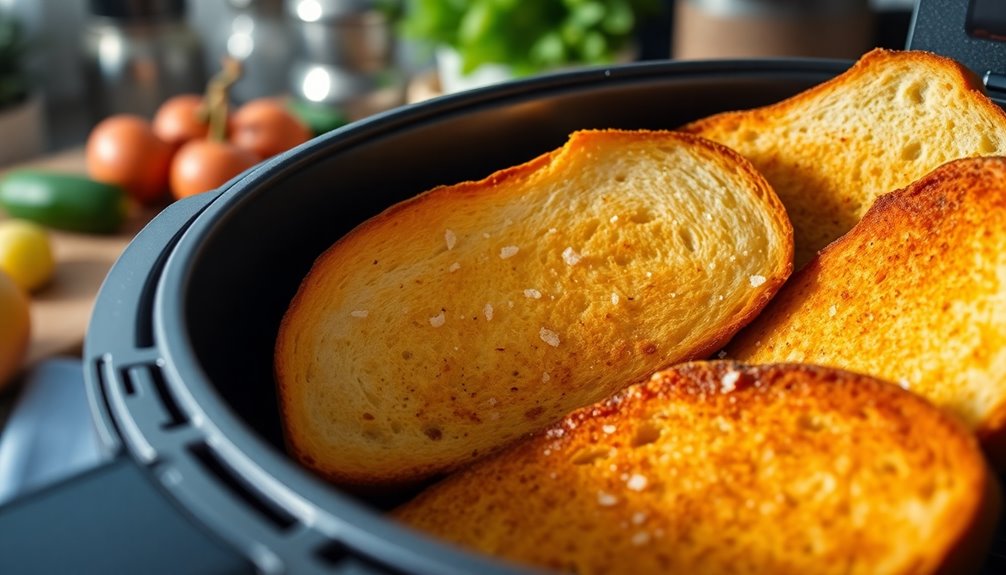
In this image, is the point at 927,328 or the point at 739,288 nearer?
the point at 927,328

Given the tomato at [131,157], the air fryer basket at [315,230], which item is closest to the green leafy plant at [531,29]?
the tomato at [131,157]

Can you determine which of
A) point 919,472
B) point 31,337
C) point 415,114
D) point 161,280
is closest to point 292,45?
point 31,337

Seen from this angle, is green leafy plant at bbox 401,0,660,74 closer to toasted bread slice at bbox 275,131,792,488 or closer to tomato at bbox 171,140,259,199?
tomato at bbox 171,140,259,199

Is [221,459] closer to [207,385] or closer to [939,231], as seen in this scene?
[207,385]

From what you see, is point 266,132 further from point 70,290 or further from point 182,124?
point 70,290

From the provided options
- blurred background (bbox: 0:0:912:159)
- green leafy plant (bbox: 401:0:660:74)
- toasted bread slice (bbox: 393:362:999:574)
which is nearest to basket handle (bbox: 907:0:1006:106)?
toasted bread slice (bbox: 393:362:999:574)
